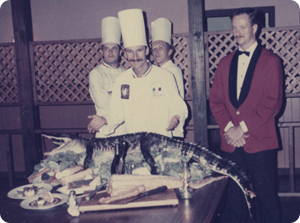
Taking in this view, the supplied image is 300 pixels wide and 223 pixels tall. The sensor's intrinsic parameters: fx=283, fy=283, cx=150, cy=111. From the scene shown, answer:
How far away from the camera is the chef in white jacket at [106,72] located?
3.09m

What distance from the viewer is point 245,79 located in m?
2.29

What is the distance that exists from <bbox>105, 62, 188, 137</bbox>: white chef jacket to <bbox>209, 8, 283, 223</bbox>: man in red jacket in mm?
466

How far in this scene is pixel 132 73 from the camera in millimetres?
2406

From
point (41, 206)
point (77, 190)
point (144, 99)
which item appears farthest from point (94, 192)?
point (144, 99)

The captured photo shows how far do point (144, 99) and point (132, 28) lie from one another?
0.62 meters

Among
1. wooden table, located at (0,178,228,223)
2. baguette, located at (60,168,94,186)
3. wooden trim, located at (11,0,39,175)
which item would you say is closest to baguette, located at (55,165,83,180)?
baguette, located at (60,168,94,186)

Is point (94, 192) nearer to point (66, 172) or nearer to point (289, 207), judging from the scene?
point (66, 172)

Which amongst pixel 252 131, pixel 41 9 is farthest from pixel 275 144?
pixel 41 9

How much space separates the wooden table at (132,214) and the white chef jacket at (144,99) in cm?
101

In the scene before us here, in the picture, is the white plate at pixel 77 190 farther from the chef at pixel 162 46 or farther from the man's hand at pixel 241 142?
the chef at pixel 162 46

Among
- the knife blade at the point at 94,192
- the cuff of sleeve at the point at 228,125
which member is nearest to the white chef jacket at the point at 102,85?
the cuff of sleeve at the point at 228,125

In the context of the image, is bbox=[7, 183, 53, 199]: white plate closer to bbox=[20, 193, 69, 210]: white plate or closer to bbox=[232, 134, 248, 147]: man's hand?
bbox=[20, 193, 69, 210]: white plate

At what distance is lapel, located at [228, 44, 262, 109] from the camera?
2.28 m

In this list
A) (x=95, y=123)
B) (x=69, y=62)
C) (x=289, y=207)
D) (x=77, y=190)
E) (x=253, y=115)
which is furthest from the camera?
(x=69, y=62)
